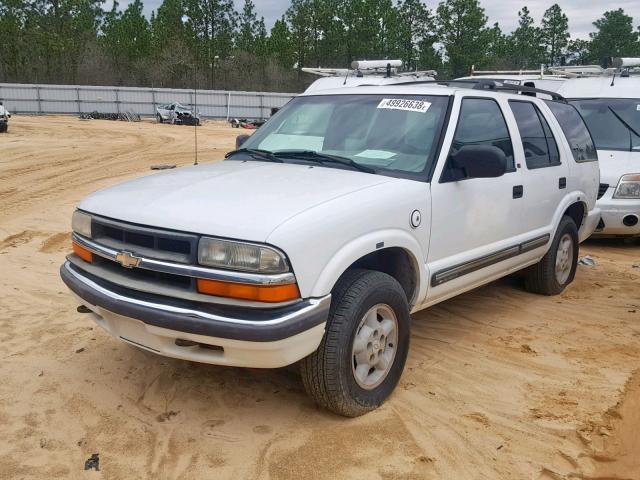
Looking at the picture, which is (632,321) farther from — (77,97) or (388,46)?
(388,46)

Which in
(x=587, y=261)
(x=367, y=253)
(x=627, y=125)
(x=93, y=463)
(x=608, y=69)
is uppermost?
(x=608, y=69)

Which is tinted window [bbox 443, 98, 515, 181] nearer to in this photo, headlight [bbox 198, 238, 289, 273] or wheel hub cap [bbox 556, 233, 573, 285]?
wheel hub cap [bbox 556, 233, 573, 285]

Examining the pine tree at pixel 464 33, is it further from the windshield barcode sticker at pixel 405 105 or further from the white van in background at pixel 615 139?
the windshield barcode sticker at pixel 405 105

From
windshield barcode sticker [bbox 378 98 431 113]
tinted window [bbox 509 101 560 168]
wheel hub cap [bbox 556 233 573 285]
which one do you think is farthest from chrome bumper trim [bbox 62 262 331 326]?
wheel hub cap [bbox 556 233 573 285]

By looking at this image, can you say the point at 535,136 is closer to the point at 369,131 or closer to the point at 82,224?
the point at 369,131

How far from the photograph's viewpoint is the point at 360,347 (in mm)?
3389

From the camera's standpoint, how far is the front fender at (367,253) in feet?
10.0

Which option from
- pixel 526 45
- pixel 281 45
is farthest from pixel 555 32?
pixel 281 45

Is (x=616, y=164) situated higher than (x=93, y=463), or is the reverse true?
(x=616, y=164)

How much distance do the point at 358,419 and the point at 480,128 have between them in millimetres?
2268

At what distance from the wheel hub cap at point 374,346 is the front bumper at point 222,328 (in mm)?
403

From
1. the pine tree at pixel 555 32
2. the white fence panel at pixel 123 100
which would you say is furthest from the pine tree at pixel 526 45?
the white fence panel at pixel 123 100

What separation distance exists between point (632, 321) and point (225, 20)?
58542 millimetres

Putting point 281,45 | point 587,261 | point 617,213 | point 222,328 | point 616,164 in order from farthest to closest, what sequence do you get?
point 281,45
point 616,164
point 617,213
point 587,261
point 222,328
